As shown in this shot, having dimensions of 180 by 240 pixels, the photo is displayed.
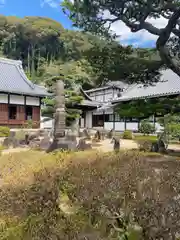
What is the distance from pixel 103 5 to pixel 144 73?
2.00 metres

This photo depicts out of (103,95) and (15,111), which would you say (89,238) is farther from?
(103,95)

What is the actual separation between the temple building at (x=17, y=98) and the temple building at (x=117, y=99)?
17.9 feet

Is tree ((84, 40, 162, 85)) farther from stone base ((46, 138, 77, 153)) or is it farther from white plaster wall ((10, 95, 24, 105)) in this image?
white plaster wall ((10, 95, 24, 105))

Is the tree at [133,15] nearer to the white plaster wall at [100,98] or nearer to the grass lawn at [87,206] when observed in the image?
the grass lawn at [87,206]

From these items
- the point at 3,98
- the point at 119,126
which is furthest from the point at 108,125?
the point at 3,98

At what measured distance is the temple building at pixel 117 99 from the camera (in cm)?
2155

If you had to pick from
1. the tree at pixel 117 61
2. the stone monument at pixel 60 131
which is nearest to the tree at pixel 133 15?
the tree at pixel 117 61

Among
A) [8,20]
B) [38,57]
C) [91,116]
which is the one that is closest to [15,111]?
[91,116]

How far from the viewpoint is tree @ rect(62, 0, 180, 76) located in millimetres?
6234

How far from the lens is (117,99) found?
25.9 m

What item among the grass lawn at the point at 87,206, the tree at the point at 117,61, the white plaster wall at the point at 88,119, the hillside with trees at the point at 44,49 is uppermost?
the hillside with trees at the point at 44,49

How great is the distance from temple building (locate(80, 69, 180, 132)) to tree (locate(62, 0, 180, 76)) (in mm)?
12447

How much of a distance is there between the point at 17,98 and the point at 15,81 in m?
1.61

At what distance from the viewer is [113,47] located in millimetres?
7031
